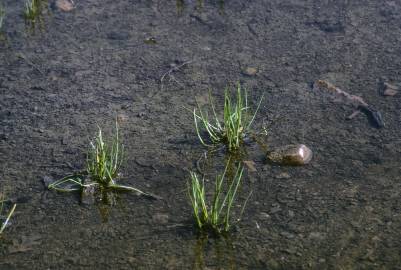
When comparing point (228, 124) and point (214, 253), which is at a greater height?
point (228, 124)

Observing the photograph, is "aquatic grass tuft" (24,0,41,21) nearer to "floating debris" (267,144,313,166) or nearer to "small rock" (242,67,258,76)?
"small rock" (242,67,258,76)

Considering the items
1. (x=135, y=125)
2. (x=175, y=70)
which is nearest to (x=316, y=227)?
(x=135, y=125)

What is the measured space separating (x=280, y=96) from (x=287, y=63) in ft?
1.09

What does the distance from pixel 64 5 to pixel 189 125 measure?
5.08 feet

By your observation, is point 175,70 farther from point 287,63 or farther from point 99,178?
point 99,178

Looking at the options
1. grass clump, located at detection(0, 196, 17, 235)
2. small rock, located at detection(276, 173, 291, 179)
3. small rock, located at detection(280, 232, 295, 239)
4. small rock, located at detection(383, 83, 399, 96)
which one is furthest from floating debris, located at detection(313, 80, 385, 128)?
grass clump, located at detection(0, 196, 17, 235)

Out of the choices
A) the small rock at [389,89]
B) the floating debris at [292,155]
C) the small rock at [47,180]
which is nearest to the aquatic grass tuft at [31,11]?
the small rock at [47,180]

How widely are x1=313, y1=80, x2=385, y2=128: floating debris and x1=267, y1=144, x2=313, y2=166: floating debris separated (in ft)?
1.37

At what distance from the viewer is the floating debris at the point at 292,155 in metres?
3.14

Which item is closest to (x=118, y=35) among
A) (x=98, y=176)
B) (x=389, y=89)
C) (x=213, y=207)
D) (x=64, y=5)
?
(x=64, y=5)

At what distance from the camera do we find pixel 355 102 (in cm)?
354

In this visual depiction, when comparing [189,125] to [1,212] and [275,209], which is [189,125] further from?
[1,212]

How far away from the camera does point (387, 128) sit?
11.0ft

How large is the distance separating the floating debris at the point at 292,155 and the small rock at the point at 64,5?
6.32 ft
